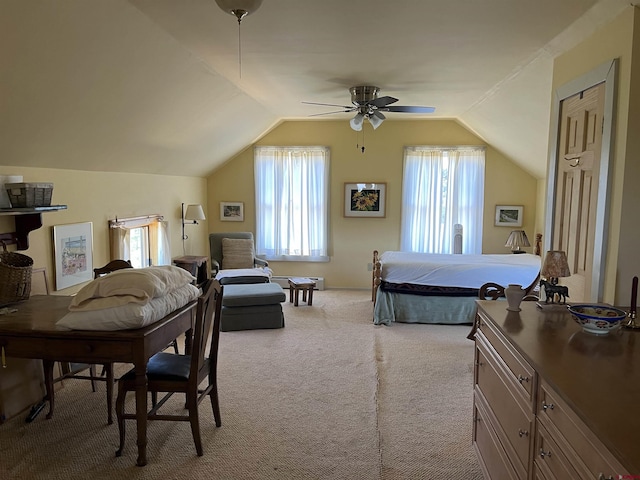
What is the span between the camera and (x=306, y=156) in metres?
7.15

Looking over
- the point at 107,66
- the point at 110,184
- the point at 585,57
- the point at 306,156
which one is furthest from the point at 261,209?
the point at 585,57

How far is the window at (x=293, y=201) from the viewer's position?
7160 mm

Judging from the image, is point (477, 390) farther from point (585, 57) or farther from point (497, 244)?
point (497, 244)

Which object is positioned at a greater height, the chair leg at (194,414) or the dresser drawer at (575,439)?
the dresser drawer at (575,439)

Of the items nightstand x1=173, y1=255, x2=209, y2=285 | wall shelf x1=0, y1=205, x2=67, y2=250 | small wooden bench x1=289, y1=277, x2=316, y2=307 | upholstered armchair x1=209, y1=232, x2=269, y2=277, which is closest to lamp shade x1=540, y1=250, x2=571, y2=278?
wall shelf x1=0, y1=205, x2=67, y2=250

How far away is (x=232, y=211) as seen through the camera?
7.42m

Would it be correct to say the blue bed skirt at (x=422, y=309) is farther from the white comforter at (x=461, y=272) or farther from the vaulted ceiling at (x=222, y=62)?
the vaulted ceiling at (x=222, y=62)

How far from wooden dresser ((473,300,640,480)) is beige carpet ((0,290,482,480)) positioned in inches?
21.6

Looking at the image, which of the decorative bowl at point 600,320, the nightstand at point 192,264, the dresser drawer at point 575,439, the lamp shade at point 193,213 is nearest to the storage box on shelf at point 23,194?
the nightstand at point 192,264

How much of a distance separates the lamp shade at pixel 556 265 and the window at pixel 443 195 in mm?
4566

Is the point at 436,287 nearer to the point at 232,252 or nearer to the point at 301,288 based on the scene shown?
the point at 301,288

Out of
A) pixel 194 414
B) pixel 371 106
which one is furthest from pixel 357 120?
pixel 194 414

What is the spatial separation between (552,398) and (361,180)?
5.84 m

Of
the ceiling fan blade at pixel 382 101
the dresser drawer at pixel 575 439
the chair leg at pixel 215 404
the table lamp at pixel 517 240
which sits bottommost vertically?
the chair leg at pixel 215 404
